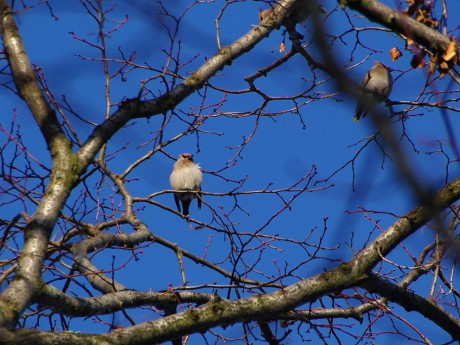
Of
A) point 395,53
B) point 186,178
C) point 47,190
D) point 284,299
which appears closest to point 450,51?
point 284,299

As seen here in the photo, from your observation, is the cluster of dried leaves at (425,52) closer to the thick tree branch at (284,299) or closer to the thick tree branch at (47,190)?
the thick tree branch at (284,299)

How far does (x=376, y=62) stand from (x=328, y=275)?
19.5 ft

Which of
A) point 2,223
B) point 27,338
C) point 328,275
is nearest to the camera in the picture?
point 27,338

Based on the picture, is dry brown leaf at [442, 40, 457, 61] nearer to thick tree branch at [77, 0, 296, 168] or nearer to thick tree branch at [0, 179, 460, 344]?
thick tree branch at [0, 179, 460, 344]

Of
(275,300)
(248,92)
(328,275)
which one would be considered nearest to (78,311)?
(275,300)

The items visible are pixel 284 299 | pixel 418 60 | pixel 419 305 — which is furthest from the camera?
pixel 419 305

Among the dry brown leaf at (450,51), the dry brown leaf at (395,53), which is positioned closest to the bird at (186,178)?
the dry brown leaf at (395,53)

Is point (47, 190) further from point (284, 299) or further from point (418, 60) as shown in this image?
point (418, 60)

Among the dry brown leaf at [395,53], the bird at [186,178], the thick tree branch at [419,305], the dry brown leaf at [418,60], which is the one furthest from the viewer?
the bird at [186,178]

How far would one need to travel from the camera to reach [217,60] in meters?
3.74

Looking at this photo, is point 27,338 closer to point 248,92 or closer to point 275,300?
point 275,300

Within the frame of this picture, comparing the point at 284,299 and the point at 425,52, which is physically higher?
the point at 425,52

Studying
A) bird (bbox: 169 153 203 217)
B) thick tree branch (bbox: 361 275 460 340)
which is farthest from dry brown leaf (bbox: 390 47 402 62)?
bird (bbox: 169 153 203 217)

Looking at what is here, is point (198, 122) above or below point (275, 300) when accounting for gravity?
above
